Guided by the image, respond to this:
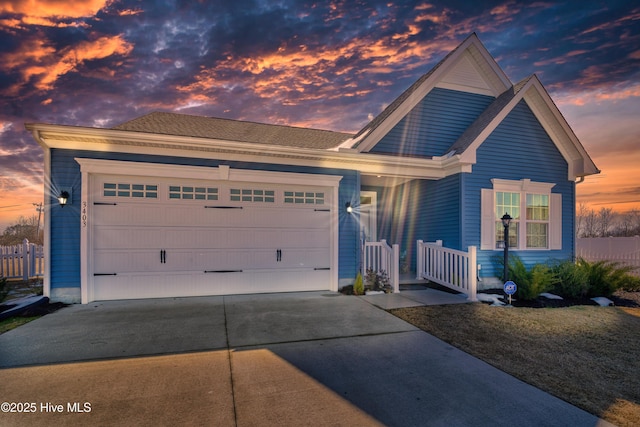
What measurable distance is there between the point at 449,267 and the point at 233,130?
7651 millimetres

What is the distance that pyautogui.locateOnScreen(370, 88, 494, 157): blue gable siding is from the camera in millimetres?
9141

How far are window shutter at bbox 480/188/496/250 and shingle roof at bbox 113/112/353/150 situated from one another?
14.9 feet

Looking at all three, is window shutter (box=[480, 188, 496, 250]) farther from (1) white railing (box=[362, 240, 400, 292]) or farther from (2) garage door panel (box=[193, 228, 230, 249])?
(2) garage door panel (box=[193, 228, 230, 249])

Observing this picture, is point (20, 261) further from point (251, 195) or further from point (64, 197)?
point (251, 195)

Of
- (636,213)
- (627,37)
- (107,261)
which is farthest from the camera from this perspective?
(636,213)

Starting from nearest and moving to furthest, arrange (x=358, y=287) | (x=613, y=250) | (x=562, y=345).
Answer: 1. (x=562, y=345)
2. (x=358, y=287)
3. (x=613, y=250)

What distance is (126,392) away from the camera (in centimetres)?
286

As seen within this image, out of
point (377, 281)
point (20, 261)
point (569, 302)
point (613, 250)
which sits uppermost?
point (613, 250)

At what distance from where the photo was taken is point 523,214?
8797 millimetres

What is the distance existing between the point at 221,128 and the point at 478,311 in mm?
8806

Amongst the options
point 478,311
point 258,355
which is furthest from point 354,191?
point 258,355

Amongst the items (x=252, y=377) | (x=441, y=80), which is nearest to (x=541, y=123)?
(x=441, y=80)

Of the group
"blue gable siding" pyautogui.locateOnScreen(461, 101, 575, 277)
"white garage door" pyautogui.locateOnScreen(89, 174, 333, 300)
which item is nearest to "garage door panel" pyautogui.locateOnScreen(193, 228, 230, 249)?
"white garage door" pyautogui.locateOnScreen(89, 174, 333, 300)

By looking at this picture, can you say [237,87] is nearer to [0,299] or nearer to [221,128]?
[221,128]
